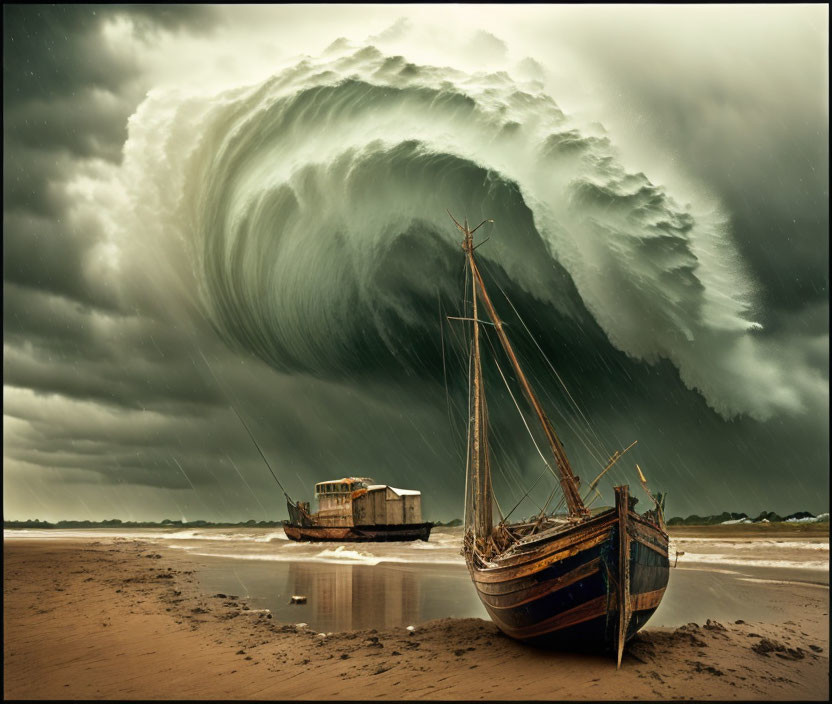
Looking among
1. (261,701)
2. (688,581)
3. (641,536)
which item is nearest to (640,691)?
(641,536)

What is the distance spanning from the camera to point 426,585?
21.9m

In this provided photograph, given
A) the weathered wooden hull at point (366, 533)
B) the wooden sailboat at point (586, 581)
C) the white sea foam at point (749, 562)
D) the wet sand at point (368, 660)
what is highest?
the wooden sailboat at point (586, 581)

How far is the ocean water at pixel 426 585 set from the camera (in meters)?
15.4

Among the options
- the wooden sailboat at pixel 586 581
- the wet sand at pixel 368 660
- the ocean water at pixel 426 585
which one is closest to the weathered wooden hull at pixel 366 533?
the ocean water at pixel 426 585

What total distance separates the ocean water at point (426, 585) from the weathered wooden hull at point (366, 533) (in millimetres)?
16892

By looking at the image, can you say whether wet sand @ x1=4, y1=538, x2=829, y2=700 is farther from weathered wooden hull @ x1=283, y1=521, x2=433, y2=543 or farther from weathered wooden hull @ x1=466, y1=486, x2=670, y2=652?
weathered wooden hull @ x1=283, y1=521, x2=433, y2=543

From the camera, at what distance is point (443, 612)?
52.5ft

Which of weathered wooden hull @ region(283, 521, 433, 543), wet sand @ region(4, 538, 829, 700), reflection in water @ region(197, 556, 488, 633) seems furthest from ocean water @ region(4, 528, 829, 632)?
weathered wooden hull @ region(283, 521, 433, 543)

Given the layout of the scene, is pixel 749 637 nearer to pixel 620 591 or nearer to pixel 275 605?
pixel 620 591

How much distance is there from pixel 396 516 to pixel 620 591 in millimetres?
46564

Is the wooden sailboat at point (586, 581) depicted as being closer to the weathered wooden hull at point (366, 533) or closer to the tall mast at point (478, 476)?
the tall mast at point (478, 476)

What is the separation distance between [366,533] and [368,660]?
43757mm

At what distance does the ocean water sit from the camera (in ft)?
50.7

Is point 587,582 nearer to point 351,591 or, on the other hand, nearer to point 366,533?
point 351,591
